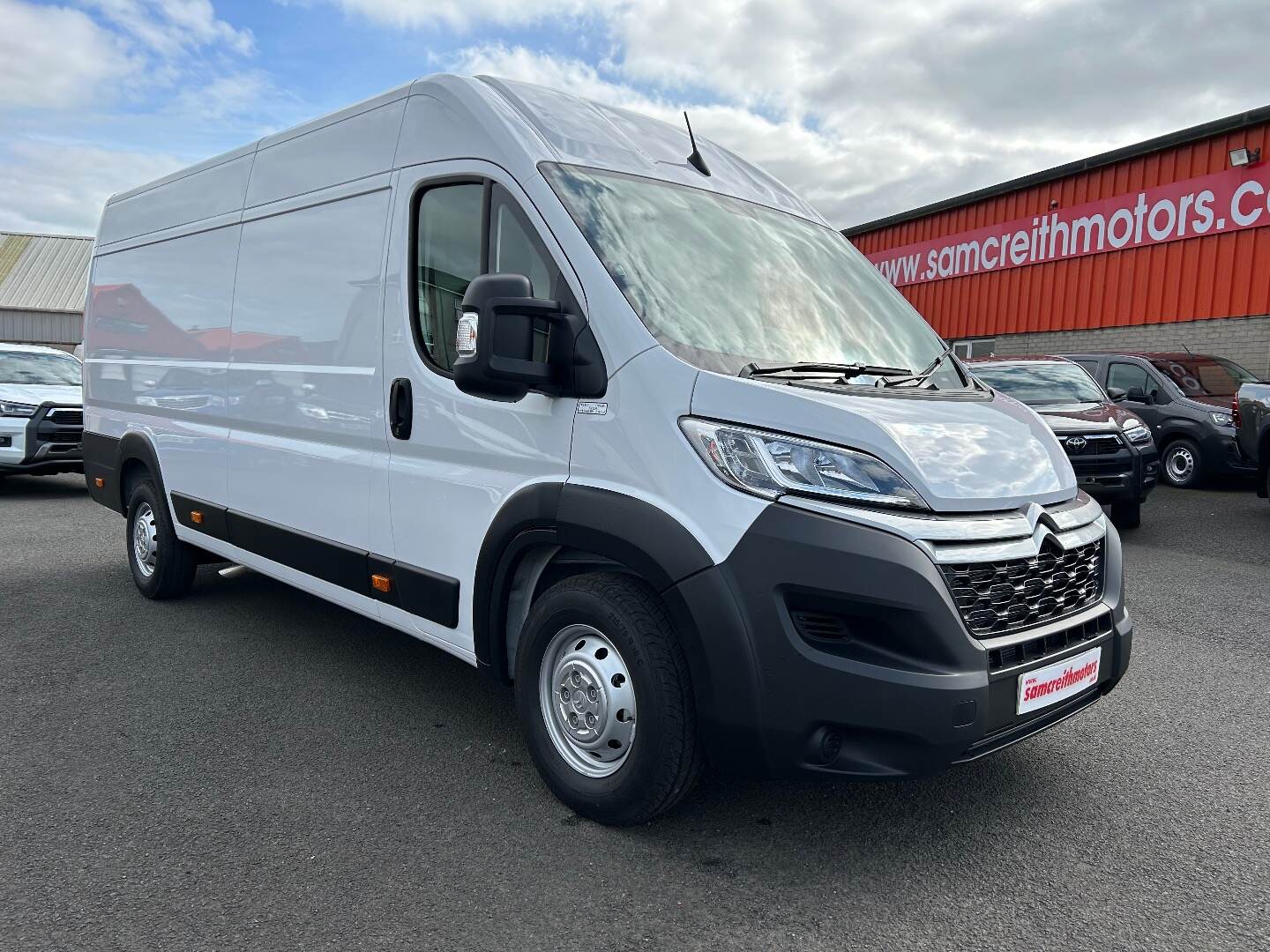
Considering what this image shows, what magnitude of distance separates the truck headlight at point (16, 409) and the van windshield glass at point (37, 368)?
0.72 m

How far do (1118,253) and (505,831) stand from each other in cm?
1638

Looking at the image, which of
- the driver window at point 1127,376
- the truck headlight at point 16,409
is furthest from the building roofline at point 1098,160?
the truck headlight at point 16,409

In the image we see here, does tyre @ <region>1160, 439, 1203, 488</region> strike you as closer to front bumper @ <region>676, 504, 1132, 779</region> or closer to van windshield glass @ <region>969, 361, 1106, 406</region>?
van windshield glass @ <region>969, 361, 1106, 406</region>

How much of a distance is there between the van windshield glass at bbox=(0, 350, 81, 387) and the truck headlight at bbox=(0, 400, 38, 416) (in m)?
0.72

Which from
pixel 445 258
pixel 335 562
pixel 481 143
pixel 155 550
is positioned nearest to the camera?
pixel 481 143

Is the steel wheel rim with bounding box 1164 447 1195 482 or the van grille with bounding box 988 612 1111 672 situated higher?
the steel wheel rim with bounding box 1164 447 1195 482

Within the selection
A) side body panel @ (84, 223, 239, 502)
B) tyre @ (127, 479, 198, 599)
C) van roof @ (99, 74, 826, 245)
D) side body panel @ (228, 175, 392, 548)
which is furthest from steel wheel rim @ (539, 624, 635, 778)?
tyre @ (127, 479, 198, 599)

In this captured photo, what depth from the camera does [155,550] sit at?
231 inches

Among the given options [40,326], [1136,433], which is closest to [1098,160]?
[1136,433]

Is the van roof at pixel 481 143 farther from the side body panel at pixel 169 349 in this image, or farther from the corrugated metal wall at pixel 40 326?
the corrugated metal wall at pixel 40 326

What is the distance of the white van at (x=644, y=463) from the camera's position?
2.60 m

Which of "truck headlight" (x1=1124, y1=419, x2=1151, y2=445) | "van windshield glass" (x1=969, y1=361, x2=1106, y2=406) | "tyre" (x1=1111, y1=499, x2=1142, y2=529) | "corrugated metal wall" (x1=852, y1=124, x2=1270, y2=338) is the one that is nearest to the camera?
"truck headlight" (x1=1124, y1=419, x2=1151, y2=445)

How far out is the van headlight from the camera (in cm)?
262

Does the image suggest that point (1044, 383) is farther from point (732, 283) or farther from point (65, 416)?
point (65, 416)
